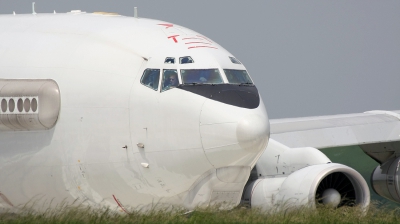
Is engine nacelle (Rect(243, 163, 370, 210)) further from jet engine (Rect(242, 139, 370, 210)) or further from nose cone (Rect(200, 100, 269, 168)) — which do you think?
nose cone (Rect(200, 100, 269, 168))

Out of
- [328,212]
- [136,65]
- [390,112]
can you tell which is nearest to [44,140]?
[136,65]

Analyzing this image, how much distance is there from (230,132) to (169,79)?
174 centimetres

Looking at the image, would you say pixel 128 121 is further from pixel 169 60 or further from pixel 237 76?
pixel 237 76

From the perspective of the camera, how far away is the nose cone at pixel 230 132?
1755 centimetres

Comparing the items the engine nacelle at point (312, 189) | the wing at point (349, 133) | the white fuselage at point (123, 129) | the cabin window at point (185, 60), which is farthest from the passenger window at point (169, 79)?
the wing at point (349, 133)

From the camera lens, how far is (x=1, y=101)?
765 inches

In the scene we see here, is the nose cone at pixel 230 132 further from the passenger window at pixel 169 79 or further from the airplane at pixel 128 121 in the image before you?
the passenger window at pixel 169 79

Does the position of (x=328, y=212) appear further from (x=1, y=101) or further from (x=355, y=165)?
(x=355, y=165)

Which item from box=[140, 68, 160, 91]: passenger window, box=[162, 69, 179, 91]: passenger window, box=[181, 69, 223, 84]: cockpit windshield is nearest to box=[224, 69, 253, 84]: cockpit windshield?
box=[181, 69, 223, 84]: cockpit windshield

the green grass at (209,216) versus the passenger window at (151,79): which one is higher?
the passenger window at (151,79)

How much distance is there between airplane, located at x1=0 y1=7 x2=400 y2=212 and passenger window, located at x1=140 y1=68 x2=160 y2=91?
19 millimetres

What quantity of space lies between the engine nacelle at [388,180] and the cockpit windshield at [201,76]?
302 inches

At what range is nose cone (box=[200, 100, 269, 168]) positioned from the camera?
17.5 meters

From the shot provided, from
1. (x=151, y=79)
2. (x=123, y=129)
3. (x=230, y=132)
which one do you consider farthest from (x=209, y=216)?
(x=151, y=79)
